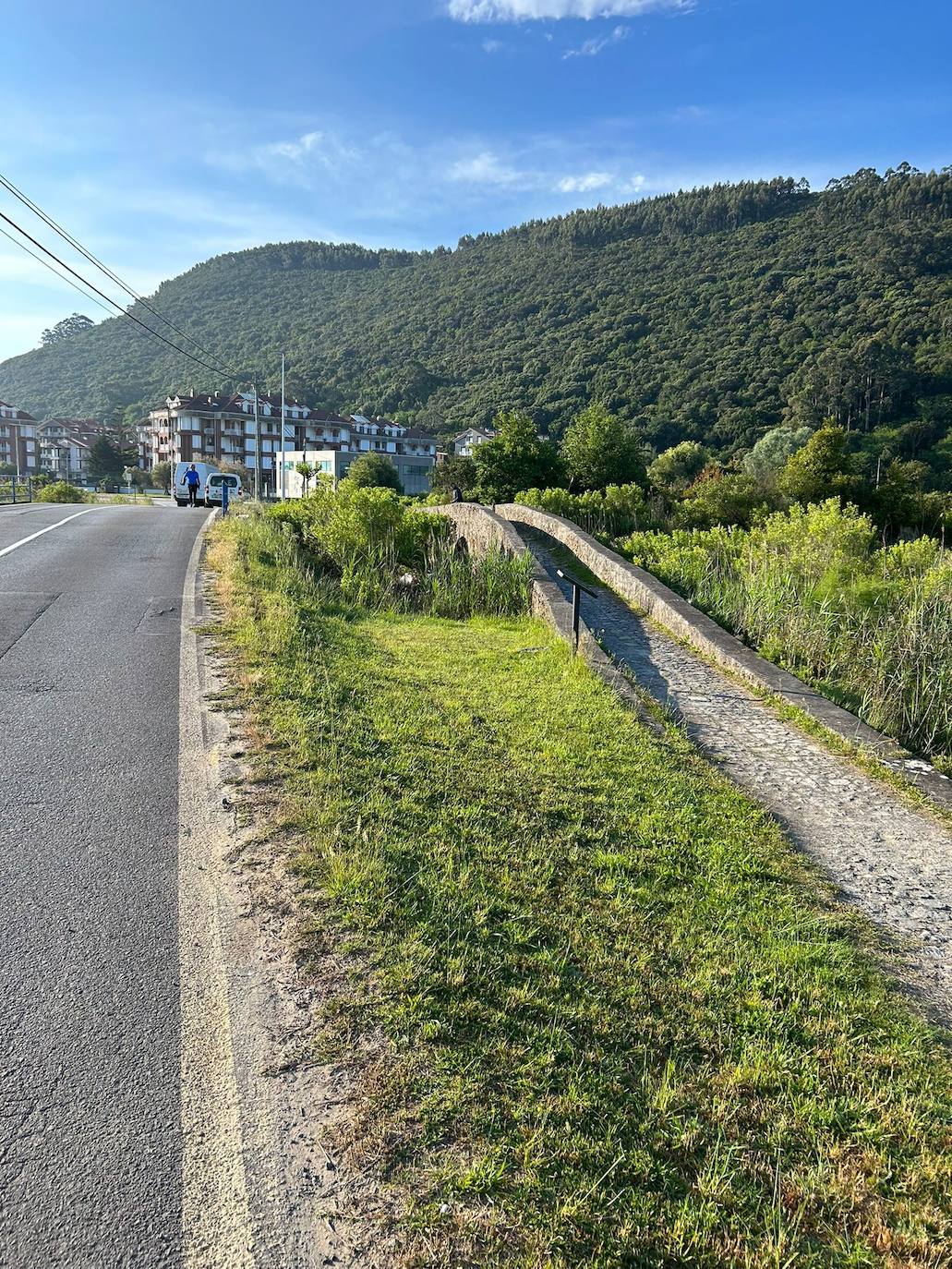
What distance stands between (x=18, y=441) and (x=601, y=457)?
295 feet

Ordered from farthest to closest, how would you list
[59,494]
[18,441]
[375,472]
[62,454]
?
1. [62,454]
2. [18,441]
3. [375,472]
4. [59,494]

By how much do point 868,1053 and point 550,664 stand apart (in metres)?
4.82

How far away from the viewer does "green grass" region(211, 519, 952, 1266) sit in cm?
199

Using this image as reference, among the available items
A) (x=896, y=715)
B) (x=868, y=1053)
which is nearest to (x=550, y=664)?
(x=896, y=715)

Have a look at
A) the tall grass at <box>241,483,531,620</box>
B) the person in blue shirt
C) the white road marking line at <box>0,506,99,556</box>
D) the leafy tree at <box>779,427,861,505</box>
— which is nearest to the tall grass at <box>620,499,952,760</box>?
the tall grass at <box>241,483,531,620</box>

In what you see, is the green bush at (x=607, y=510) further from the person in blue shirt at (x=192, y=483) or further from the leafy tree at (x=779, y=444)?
the leafy tree at (x=779, y=444)

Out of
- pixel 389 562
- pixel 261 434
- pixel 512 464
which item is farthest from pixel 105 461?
pixel 389 562

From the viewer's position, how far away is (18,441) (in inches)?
3482

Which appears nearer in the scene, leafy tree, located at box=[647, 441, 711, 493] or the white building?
leafy tree, located at box=[647, 441, 711, 493]

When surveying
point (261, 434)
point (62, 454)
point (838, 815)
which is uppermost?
point (261, 434)

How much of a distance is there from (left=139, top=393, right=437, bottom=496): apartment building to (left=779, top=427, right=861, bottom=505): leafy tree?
59.4 meters

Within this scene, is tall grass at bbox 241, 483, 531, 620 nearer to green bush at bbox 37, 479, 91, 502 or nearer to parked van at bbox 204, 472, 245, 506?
parked van at bbox 204, 472, 245, 506

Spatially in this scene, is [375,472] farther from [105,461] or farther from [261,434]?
[261,434]

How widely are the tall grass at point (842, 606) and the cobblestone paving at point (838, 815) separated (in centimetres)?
109
